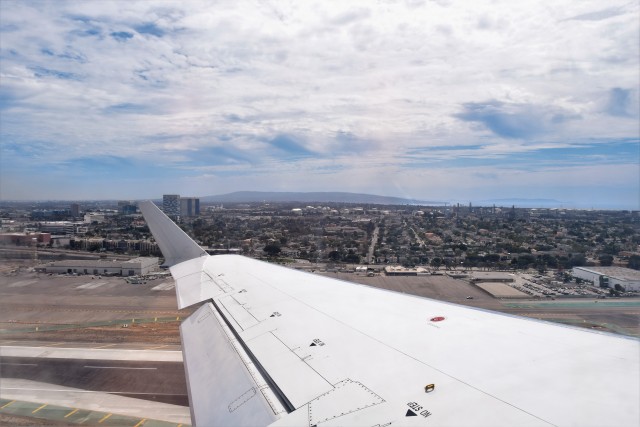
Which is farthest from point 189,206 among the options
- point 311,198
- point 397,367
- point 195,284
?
point 311,198

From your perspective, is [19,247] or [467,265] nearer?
[19,247]

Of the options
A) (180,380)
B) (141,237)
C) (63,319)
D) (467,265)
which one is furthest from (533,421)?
(141,237)

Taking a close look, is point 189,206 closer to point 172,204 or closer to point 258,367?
point 172,204

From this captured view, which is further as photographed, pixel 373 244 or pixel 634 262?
pixel 373 244

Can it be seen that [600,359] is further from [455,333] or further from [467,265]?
[467,265]

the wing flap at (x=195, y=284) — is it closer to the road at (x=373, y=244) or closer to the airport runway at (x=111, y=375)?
the airport runway at (x=111, y=375)

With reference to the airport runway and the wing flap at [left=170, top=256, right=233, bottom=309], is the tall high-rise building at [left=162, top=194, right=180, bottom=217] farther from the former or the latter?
the wing flap at [left=170, top=256, right=233, bottom=309]

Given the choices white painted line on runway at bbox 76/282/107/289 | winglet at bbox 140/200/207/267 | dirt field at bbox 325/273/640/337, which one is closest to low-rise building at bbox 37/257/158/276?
white painted line on runway at bbox 76/282/107/289
